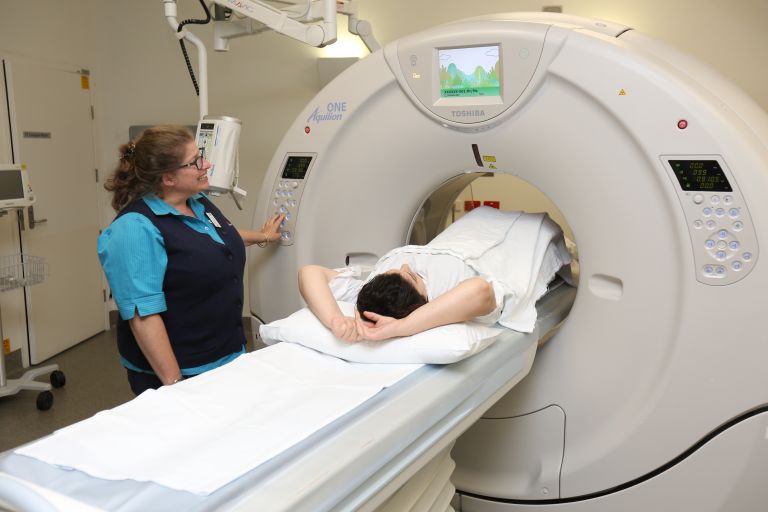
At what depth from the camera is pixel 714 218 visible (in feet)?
5.04

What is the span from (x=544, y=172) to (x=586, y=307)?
1.15 ft

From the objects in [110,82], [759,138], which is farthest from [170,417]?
[110,82]

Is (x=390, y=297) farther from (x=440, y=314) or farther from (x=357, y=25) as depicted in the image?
(x=357, y=25)

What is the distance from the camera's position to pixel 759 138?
1.55 meters

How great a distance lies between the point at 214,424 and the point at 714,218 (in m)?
Answer: 1.12

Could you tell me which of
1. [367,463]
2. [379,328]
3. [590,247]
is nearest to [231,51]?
[590,247]

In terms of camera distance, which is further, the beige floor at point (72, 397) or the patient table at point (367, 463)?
the beige floor at point (72, 397)

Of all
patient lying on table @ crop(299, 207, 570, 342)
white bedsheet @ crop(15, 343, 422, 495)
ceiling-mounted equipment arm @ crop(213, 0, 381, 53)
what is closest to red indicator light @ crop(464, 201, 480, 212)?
ceiling-mounted equipment arm @ crop(213, 0, 381, 53)

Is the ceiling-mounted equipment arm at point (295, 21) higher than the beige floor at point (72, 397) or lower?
higher

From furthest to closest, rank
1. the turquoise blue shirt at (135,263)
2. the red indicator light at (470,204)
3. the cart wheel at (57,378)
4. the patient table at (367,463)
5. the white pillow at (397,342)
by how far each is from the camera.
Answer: the cart wheel at (57,378) < the red indicator light at (470,204) < the turquoise blue shirt at (135,263) < the white pillow at (397,342) < the patient table at (367,463)

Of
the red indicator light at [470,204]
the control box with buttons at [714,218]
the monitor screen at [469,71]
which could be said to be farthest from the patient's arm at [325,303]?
the red indicator light at [470,204]

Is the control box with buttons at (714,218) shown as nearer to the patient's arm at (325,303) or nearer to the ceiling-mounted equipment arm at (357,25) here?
the patient's arm at (325,303)

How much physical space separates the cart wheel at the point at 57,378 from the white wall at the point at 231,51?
124 cm

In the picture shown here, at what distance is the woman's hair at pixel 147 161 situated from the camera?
1733mm
